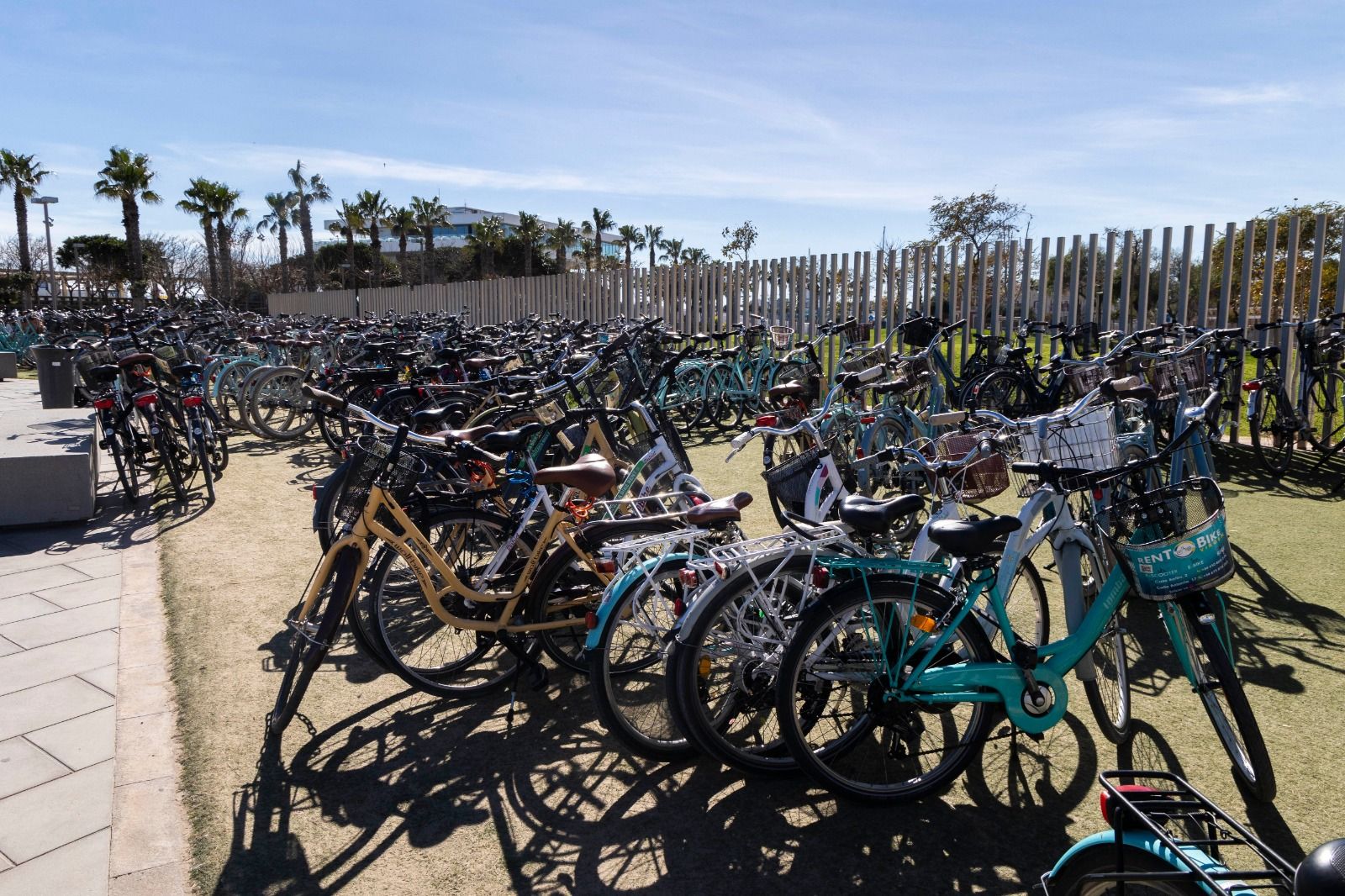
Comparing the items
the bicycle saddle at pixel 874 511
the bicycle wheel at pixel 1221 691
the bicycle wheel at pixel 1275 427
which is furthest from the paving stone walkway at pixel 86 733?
the bicycle wheel at pixel 1275 427

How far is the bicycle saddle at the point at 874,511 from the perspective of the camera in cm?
243

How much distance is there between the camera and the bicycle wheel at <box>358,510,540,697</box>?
10.6ft

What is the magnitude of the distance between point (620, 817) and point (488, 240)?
41.4 metres

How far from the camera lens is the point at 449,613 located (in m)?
3.21

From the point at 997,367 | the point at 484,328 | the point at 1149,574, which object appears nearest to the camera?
the point at 1149,574

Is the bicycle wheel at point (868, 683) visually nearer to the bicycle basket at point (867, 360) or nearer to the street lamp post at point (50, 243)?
the bicycle basket at point (867, 360)

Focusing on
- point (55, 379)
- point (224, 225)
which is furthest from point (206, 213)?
point (55, 379)

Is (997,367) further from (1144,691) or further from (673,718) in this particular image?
(673,718)

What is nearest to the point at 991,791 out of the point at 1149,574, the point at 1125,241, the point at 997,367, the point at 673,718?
the point at 1149,574

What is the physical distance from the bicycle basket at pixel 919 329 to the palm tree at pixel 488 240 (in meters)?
35.8

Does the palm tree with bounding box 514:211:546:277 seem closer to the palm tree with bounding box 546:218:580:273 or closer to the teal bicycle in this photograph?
the palm tree with bounding box 546:218:580:273

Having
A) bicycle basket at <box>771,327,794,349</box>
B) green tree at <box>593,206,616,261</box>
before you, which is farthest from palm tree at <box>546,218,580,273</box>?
bicycle basket at <box>771,327,794,349</box>

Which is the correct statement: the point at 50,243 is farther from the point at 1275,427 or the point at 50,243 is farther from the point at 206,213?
the point at 1275,427

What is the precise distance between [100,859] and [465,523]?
148 cm
